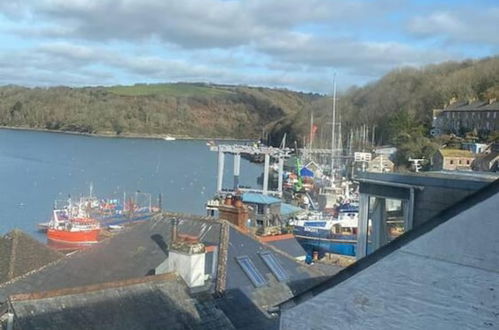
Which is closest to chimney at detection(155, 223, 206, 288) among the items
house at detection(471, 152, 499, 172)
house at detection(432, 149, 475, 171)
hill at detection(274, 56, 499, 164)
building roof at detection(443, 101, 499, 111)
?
house at detection(432, 149, 475, 171)

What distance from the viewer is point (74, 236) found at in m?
44.0

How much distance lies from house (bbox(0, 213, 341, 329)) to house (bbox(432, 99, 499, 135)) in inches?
2990

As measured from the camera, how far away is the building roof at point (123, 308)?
31.8 ft

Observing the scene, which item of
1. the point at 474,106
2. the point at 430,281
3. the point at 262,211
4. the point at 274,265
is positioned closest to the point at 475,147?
→ the point at 474,106

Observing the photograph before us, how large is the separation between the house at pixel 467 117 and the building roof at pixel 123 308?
261 ft

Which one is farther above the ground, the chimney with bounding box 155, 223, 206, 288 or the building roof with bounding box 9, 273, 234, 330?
the chimney with bounding box 155, 223, 206, 288

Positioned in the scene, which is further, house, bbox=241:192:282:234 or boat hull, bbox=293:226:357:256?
boat hull, bbox=293:226:357:256

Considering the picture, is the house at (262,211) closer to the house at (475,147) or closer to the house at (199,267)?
the house at (199,267)

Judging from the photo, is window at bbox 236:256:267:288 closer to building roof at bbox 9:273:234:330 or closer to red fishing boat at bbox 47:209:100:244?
building roof at bbox 9:273:234:330

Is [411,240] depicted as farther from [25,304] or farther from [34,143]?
[34,143]

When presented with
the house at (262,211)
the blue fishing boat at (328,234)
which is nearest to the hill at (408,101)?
the blue fishing boat at (328,234)

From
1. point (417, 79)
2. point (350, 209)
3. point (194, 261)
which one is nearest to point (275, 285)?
point (194, 261)

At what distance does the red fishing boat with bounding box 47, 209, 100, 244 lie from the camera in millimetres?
43938

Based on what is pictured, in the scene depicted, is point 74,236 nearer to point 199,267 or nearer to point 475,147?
point 199,267
